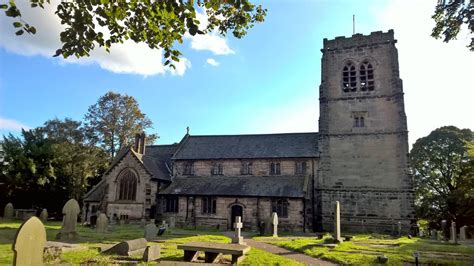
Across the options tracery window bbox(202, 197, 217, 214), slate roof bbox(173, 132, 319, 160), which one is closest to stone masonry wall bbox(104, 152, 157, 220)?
slate roof bbox(173, 132, 319, 160)

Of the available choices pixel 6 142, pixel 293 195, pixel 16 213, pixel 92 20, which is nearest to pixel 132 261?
pixel 92 20

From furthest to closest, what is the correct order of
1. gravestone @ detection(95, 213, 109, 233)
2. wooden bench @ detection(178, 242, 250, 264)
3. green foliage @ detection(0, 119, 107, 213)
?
green foliage @ detection(0, 119, 107, 213), gravestone @ detection(95, 213, 109, 233), wooden bench @ detection(178, 242, 250, 264)

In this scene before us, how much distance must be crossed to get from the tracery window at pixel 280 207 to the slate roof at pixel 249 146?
5.01 metres

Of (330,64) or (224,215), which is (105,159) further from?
(330,64)

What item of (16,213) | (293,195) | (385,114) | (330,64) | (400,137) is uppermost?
(330,64)

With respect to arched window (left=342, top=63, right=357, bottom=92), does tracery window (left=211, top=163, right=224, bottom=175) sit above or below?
below

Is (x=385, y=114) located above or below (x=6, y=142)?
above

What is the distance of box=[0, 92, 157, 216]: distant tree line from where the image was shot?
123 ft

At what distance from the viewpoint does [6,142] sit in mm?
38438

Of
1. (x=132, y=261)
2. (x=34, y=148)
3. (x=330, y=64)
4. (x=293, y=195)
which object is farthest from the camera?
(x=34, y=148)

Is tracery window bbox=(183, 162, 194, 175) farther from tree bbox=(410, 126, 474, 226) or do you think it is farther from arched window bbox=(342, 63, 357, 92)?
tree bbox=(410, 126, 474, 226)

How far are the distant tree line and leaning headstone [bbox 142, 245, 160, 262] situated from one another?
1221 inches

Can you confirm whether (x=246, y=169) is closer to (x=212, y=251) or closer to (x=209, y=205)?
(x=209, y=205)

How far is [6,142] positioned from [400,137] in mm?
42345
